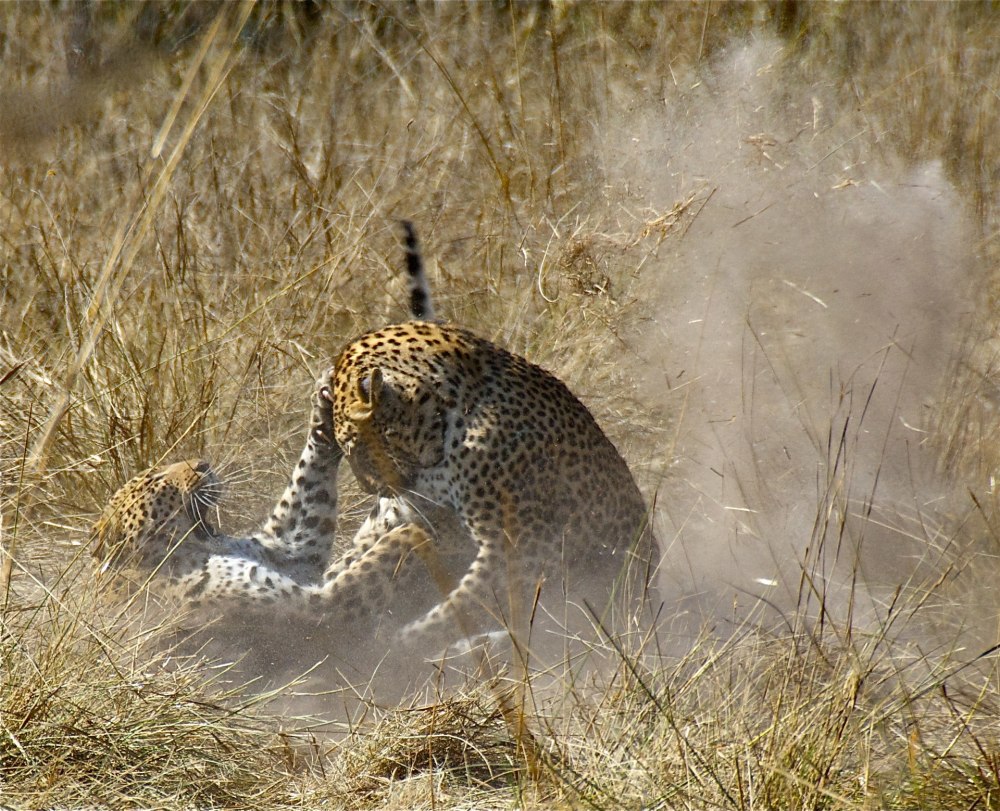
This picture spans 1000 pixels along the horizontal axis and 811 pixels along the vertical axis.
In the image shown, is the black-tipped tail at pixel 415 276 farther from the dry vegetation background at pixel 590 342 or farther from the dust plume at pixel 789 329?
the dust plume at pixel 789 329

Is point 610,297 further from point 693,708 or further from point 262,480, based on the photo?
point 693,708

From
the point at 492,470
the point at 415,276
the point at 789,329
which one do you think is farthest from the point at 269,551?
the point at 789,329

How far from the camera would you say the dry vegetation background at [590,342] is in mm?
2805

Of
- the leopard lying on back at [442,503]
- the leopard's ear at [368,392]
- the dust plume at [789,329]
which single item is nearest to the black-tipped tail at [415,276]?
the leopard lying on back at [442,503]

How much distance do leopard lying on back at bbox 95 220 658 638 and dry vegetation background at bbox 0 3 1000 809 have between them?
30 cm

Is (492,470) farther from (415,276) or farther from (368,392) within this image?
(415,276)

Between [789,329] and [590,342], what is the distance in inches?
39.8

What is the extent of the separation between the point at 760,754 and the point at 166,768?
1321 mm

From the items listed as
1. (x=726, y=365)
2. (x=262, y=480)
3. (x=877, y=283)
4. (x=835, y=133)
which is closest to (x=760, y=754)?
(x=262, y=480)

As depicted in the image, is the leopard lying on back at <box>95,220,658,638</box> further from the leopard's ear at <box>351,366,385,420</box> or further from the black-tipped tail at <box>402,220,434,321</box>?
the black-tipped tail at <box>402,220,434,321</box>

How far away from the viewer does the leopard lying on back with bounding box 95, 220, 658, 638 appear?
13.3 ft

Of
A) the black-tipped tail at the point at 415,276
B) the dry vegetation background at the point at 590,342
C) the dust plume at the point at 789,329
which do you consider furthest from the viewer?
the dust plume at the point at 789,329

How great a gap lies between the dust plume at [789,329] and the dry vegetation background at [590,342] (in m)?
0.02

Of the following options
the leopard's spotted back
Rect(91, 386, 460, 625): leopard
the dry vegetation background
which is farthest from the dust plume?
Rect(91, 386, 460, 625): leopard
